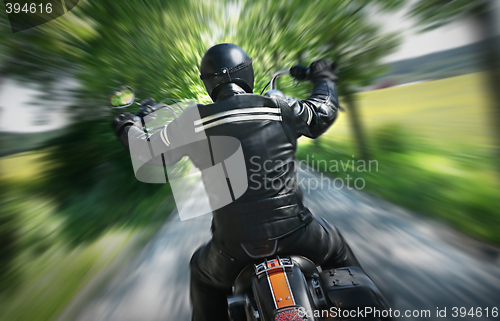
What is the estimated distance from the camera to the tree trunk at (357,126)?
12.3 feet

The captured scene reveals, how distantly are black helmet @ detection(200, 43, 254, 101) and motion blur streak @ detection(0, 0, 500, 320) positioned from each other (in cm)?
118

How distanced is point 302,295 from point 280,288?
0.07 metres

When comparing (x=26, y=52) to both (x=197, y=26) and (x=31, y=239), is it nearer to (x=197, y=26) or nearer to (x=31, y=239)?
(x=31, y=239)

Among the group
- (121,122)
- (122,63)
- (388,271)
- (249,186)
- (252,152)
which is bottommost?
(388,271)

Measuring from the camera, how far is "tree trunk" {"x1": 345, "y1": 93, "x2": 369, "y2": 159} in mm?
3754

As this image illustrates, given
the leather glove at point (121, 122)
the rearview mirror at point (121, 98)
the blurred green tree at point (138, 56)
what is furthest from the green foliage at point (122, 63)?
the leather glove at point (121, 122)

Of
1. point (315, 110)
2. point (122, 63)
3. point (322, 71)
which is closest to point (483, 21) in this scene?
point (322, 71)

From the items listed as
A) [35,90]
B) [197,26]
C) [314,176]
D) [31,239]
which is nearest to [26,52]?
[35,90]

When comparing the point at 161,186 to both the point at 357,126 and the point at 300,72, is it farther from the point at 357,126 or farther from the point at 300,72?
the point at 357,126

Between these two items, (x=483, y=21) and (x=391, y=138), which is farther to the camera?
(x=391, y=138)

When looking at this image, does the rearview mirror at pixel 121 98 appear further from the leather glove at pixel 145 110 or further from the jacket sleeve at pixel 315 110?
the jacket sleeve at pixel 315 110

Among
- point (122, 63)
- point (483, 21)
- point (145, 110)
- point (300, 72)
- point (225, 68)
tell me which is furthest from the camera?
point (122, 63)

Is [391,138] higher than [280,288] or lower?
lower

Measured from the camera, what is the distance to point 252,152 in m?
1.24
